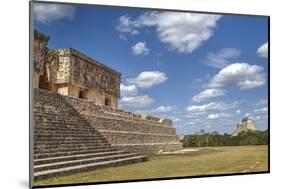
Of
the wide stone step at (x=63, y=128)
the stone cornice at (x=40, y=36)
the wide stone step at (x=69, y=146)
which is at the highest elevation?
the stone cornice at (x=40, y=36)

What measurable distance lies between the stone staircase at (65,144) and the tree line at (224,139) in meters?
0.67

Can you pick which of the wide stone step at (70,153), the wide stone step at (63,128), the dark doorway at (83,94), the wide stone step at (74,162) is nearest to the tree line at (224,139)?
the wide stone step at (74,162)

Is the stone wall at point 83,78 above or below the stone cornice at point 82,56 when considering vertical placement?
below

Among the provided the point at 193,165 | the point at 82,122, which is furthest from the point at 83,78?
the point at 193,165

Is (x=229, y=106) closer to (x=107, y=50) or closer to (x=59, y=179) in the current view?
(x=107, y=50)

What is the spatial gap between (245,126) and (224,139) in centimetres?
34

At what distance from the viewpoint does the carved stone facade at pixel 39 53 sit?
591 centimetres

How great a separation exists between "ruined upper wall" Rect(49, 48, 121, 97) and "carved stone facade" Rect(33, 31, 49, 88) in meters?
0.15

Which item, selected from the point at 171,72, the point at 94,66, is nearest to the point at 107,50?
the point at 94,66

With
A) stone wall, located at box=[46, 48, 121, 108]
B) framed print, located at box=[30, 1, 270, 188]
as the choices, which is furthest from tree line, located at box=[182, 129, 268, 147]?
stone wall, located at box=[46, 48, 121, 108]

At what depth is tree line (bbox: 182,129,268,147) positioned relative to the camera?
6.88m

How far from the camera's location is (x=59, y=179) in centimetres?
594

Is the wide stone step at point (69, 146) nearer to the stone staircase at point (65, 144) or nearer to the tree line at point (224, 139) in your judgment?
the stone staircase at point (65, 144)

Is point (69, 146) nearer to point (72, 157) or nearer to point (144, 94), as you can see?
point (72, 157)
